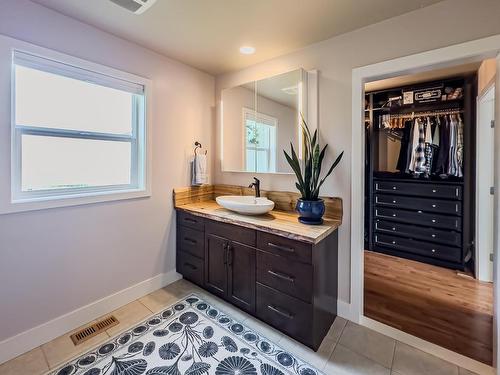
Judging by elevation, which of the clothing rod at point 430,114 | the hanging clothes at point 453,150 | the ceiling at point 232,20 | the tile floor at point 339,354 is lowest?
the tile floor at point 339,354

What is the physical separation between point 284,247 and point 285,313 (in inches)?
A: 18.6

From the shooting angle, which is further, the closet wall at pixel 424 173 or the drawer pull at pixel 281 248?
the closet wall at pixel 424 173

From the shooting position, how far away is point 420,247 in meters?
3.17

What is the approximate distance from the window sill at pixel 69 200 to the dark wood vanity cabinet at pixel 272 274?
1.96 ft

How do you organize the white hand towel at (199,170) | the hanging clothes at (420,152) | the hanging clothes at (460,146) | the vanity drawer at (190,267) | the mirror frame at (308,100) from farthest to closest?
1. the hanging clothes at (420,152)
2. the hanging clothes at (460,146)
3. the white hand towel at (199,170)
4. the vanity drawer at (190,267)
5. the mirror frame at (308,100)

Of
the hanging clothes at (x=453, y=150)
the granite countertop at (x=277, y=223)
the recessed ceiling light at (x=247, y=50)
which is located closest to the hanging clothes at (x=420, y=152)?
the hanging clothes at (x=453, y=150)

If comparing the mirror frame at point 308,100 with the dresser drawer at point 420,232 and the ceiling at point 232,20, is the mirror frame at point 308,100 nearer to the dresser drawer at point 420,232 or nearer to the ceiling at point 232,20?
the ceiling at point 232,20

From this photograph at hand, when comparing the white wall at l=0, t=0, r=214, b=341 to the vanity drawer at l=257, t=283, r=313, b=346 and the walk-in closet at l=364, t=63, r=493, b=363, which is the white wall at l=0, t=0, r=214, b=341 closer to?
the vanity drawer at l=257, t=283, r=313, b=346

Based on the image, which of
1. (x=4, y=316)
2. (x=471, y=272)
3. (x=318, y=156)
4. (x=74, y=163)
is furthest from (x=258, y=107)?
(x=471, y=272)

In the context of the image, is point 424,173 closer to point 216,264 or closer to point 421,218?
point 421,218

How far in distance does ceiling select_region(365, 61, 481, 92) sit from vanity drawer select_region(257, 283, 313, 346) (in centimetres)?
226

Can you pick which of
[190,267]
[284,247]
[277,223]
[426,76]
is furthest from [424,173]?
[190,267]

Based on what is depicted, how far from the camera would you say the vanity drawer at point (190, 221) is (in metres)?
2.38

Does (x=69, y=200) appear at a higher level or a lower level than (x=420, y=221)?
higher
